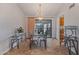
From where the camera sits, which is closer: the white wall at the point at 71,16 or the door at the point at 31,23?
the white wall at the point at 71,16

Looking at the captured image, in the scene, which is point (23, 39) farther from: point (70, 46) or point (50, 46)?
point (70, 46)

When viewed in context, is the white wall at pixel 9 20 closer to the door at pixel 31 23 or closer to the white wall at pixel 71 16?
the door at pixel 31 23

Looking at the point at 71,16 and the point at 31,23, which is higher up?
the point at 71,16

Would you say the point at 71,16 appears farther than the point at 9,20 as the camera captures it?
Yes

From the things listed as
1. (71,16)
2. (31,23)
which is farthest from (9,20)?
(71,16)

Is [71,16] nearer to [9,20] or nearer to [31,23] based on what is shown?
[31,23]

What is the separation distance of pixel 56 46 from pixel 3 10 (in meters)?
1.69

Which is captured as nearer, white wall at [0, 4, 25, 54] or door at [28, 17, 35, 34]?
white wall at [0, 4, 25, 54]

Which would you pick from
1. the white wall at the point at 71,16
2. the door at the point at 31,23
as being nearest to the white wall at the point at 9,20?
the door at the point at 31,23

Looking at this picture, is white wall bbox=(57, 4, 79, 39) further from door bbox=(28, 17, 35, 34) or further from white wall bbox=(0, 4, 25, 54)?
white wall bbox=(0, 4, 25, 54)

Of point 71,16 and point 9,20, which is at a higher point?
point 71,16

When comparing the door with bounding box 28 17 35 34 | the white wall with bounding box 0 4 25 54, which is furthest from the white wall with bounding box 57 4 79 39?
the white wall with bounding box 0 4 25 54

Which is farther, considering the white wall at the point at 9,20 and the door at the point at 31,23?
the door at the point at 31,23

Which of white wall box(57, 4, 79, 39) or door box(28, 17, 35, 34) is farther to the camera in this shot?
door box(28, 17, 35, 34)
